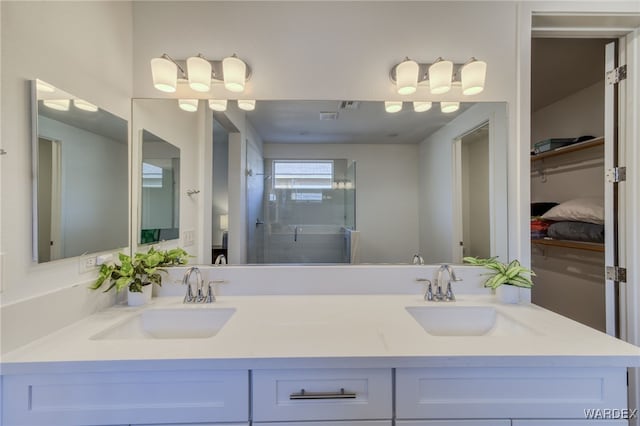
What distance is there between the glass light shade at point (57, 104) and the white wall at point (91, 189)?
5 centimetres

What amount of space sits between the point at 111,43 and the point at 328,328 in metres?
1.70

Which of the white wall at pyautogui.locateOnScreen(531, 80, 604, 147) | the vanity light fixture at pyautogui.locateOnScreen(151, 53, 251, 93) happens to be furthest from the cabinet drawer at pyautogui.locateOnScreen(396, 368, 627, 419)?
the white wall at pyautogui.locateOnScreen(531, 80, 604, 147)

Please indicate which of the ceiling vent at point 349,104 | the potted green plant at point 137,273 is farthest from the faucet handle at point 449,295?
the potted green plant at point 137,273

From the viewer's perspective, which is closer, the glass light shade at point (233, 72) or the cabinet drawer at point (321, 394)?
the cabinet drawer at point (321, 394)

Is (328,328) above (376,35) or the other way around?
the other way around

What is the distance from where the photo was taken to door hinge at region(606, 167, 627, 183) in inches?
59.6

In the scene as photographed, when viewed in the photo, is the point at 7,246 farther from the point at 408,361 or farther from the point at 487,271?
the point at 487,271

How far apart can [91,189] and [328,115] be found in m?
1.24

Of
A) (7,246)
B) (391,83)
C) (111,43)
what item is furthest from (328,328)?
(111,43)

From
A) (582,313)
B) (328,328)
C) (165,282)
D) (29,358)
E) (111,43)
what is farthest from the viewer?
(582,313)

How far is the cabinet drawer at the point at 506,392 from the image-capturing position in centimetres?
84

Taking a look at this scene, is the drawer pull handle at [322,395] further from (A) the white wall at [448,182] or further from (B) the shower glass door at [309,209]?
(A) the white wall at [448,182]

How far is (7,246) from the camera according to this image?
0.85 metres

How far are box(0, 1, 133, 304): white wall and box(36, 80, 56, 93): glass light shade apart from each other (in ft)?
0.10
